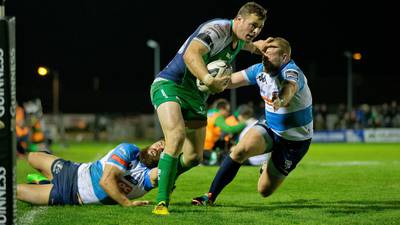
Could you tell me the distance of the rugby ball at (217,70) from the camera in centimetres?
757

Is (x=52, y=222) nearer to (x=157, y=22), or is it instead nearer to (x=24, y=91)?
(x=24, y=91)

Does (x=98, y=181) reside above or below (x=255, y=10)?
below

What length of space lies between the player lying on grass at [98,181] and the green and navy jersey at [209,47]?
0.89 metres

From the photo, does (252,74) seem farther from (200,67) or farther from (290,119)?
(200,67)

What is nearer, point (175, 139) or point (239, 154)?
point (175, 139)

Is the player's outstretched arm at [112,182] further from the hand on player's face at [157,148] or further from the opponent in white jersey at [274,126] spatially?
the opponent in white jersey at [274,126]

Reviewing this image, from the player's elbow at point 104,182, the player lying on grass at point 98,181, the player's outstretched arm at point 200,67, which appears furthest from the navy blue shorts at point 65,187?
the player's outstretched arm at point 200,67

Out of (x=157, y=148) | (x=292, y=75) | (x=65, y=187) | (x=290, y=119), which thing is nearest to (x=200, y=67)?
(x=292, y=75)

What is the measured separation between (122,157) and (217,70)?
5.15ft

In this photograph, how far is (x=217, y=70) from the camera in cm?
762

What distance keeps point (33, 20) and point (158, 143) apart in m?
60.3

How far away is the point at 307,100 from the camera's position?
27.6 ft

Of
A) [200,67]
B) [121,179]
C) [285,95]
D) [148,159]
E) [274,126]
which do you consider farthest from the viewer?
[274,126]

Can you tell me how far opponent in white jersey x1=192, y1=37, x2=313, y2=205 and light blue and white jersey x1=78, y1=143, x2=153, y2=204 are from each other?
82cm
